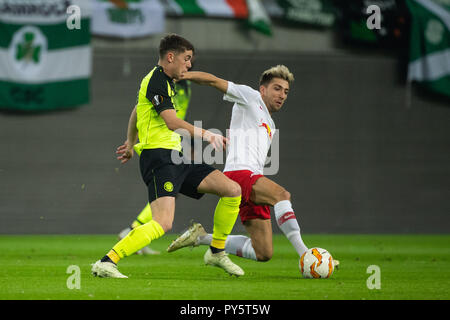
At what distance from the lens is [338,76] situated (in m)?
13.9

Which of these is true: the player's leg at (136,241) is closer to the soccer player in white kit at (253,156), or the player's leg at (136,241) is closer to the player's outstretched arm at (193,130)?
the player's outstretched arm at (193,130)

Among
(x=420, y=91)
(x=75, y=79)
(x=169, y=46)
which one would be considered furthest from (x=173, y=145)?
(x=420, y=91)

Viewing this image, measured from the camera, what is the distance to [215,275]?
6.57 meters

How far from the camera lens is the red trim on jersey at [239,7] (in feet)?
44.8

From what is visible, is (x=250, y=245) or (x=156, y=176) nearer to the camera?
(x=156, y=176)

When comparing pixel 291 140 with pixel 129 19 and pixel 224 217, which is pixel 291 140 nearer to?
pixel 129 19

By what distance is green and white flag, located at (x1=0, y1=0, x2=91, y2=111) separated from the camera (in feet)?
42.2

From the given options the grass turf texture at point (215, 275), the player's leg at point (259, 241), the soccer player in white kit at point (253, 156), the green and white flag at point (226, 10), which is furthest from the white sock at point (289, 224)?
the green and white flag at point (226, 10)

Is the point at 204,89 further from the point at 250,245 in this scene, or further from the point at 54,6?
the point at 250,245

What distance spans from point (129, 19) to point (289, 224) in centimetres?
769

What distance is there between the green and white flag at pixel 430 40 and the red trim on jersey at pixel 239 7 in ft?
9.67

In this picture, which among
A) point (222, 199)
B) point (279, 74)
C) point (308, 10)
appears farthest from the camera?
point (308, 10)

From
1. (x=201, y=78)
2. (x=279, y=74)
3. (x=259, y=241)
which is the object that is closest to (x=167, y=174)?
(x=201, y=78)
